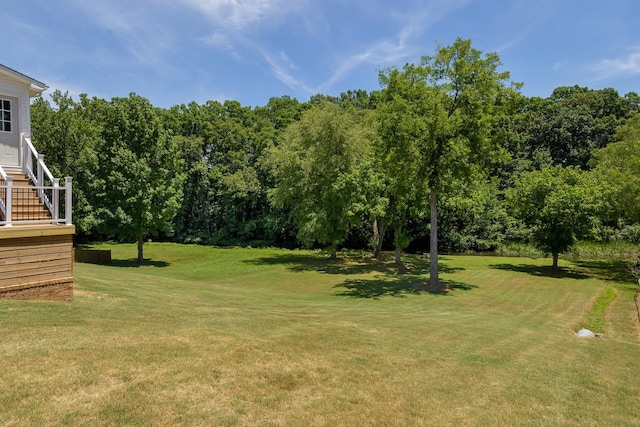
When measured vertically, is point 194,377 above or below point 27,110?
below

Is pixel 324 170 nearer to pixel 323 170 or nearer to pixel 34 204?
pixel 323 170

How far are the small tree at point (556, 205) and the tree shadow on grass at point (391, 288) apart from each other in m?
8.47

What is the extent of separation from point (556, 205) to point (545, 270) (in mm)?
5018

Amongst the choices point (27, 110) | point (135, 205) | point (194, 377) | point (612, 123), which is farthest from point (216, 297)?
point (612, 123)

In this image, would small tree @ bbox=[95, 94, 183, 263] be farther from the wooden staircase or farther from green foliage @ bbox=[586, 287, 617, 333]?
green foliage @ bbox=[586, 287, 617, 333]

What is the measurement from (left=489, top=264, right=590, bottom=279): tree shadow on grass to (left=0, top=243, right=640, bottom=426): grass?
12260 millimetres

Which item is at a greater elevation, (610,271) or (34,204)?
(34,204)

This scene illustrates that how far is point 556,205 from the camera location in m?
25.8

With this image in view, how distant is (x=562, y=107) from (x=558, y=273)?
40249 millimetres

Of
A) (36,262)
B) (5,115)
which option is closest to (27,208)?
(36,262)

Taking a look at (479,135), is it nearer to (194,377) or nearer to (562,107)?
(194,377)

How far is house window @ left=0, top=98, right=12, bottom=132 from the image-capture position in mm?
11602

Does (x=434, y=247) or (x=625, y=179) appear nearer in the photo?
(x=434, y=247)

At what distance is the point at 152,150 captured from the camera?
30750 millimetres
